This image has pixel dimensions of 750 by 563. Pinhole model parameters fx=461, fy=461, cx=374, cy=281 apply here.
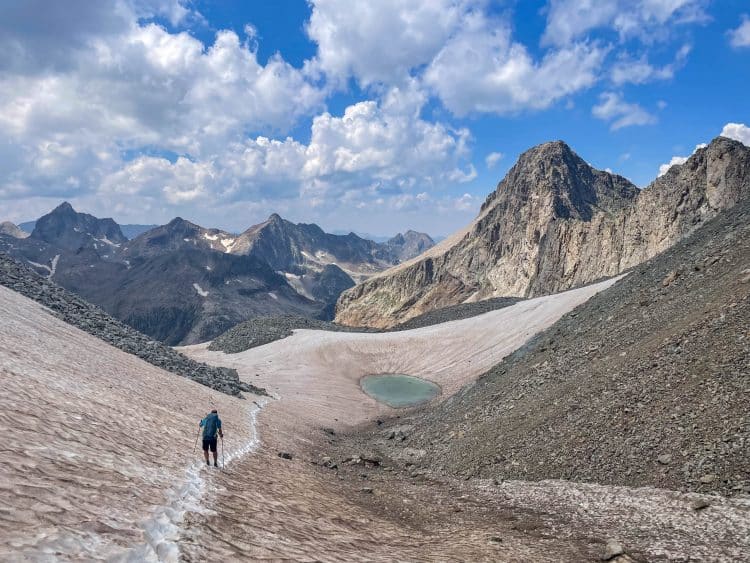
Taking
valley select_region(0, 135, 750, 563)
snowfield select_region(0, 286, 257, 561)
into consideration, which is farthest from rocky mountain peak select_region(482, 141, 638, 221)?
snowfield select_region(0, 286, 257, 561)

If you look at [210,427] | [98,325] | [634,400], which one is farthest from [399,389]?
[210,427]

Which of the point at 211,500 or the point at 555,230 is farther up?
the point at 555,230

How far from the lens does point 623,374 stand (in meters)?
21.2

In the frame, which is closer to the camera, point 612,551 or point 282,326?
point 612,551

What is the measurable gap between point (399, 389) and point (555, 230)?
9149 centimetres

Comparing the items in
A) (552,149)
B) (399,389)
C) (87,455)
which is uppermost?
(552,149)

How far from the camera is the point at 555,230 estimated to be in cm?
12925

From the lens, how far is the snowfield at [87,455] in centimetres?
738

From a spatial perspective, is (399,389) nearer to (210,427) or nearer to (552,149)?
(210,427)

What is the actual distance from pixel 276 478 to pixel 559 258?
119 metres

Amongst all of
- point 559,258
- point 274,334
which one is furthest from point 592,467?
point 559,258

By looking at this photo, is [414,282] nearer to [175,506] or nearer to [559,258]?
[559,258]

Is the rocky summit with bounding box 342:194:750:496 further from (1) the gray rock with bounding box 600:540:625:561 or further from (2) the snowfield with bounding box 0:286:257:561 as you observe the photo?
(2) the snowfield with bounding box 0:286:257:561

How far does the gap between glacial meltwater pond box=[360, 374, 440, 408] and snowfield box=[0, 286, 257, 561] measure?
91.9 ft
